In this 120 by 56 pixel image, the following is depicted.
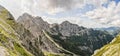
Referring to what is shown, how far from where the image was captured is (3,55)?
408ft

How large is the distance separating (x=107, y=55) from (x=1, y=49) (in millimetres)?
60416

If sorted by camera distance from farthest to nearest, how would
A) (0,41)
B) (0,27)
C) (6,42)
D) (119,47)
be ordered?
(0,27) < (6,42) < (0,41) < (119,47)

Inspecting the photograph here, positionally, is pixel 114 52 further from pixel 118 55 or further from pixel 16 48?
pixel 16 48

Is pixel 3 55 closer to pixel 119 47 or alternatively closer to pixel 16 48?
pixel 16 48

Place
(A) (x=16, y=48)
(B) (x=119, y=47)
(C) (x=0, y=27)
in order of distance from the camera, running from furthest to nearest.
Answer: (C) (x=0, y=27), (A) (x=16, y=48), (B) (x=119, y=47)

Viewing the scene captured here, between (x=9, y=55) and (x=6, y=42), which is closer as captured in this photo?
(x=9, y=55)

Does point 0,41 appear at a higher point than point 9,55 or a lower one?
higher

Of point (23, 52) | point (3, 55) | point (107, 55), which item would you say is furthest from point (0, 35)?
point (107, 55)

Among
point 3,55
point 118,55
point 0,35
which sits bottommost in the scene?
point 118,55

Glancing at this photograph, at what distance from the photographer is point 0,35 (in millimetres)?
167000

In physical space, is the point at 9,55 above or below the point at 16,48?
below

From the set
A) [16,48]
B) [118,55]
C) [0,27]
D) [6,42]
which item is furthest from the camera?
[0,27]

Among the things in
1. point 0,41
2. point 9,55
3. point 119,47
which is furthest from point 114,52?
point 0,41

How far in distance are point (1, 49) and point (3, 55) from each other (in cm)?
1154
